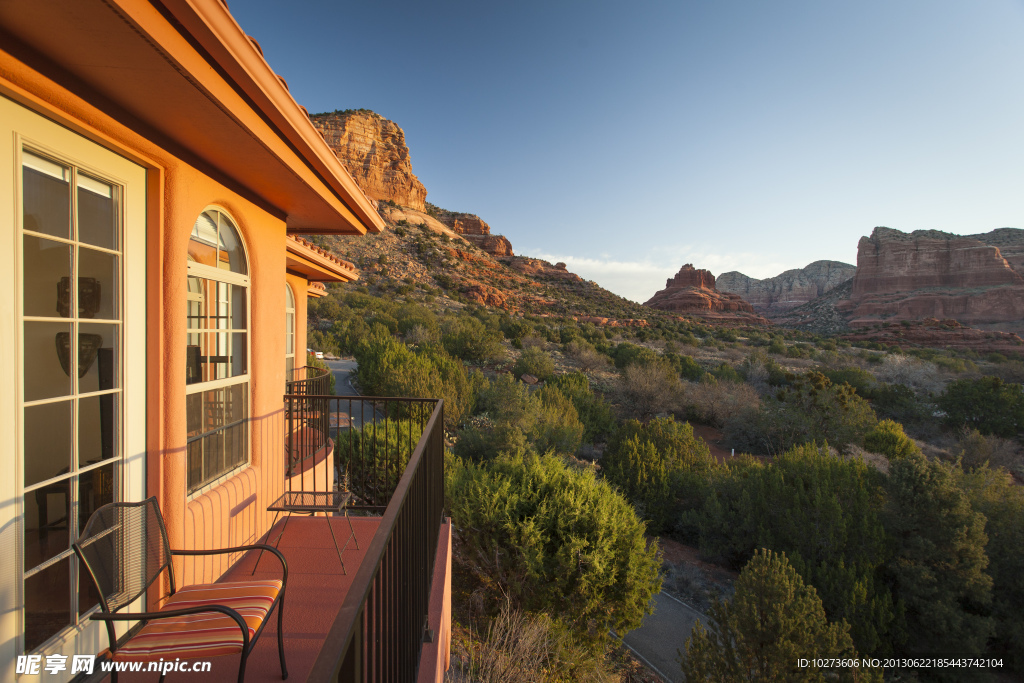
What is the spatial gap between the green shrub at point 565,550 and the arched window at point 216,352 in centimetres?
282

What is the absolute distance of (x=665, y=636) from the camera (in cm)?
612

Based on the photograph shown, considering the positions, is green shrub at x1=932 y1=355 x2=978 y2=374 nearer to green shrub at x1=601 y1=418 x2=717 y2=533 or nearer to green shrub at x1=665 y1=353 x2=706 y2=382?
green shrub at x1=665 y1=353 x2=706 y2=382

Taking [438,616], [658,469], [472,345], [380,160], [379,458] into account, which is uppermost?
[380,160]

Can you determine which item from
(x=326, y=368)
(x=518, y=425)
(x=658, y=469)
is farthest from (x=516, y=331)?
(x=326, y=368)

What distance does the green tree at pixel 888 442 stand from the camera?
1122 centimetres

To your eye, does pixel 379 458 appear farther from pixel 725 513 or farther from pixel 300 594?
pixel 725 513

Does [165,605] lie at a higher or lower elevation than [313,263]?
lower

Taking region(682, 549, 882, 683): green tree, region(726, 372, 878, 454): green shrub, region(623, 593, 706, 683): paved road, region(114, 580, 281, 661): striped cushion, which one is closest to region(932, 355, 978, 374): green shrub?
region(726, 372, 878, 454): green shrub

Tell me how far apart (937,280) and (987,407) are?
6266 centimetres

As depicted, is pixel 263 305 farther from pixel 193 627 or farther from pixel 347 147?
pixel 347 147

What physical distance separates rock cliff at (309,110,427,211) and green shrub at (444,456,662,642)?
54586mm

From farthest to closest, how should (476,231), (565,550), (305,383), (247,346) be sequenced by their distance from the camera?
(476,231)
(305,383)
(565,550)
(247,346)

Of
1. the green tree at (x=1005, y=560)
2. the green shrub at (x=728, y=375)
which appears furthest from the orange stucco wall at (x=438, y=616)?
the green shrub at (x=728, y=375)

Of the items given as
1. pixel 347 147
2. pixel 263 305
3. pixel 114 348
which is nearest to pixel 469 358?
pixel 263 305
